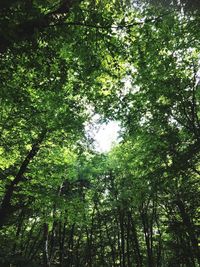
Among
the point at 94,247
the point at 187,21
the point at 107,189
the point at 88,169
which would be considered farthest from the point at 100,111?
the point at 94,247

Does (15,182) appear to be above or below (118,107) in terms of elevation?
below

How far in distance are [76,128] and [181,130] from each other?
19.6ft

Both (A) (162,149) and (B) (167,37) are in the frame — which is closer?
(B) (167,37)

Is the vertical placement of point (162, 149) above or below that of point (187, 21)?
below

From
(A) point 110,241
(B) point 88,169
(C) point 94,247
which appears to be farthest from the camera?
(C) point 94,247

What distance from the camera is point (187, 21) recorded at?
35.7 feet

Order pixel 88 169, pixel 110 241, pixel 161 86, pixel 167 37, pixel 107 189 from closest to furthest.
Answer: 1. pixel 167 37
2. pixel 161 86
3. pixel 88 169
4. pixel 107 189
5. pixel 110 241

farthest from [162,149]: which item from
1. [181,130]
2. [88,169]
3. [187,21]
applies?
[88,169]

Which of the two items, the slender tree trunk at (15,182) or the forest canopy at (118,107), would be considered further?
the slender tree trunk at (15,182)

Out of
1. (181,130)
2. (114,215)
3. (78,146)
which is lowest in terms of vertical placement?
(78,146)

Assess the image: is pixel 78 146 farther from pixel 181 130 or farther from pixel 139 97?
pixel 181 130

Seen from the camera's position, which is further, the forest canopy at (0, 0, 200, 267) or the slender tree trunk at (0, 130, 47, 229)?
the slender tree trunk at (0, 130, 47, 229)

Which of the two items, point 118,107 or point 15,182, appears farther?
point 15,182

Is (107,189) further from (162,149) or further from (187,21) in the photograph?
(187,21)
